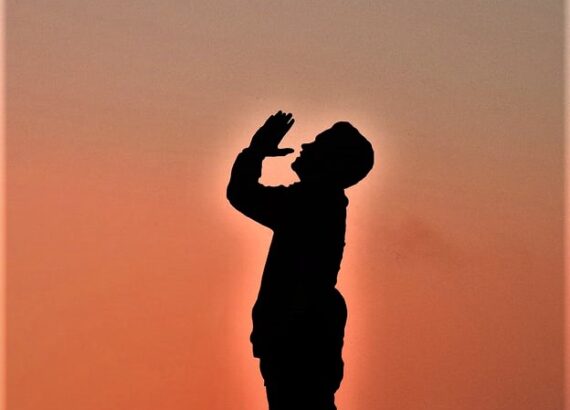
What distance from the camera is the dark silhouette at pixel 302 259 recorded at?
77.7 inches

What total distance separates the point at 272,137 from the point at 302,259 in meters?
0.34

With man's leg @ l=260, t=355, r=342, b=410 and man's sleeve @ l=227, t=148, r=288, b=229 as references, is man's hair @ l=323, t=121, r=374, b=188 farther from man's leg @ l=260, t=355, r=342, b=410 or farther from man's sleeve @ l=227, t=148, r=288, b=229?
man's leg @ l=260, t=355, r=342, b=410

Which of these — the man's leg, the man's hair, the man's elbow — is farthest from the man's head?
the man's leg

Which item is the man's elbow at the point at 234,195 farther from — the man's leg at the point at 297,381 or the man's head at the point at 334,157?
the man's leg at the point at 297,381

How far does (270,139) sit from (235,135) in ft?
0.89

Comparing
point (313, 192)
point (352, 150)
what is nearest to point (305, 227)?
point (313, 192)

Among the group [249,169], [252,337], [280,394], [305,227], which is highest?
[249,169]

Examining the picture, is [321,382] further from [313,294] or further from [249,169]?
[249,169]

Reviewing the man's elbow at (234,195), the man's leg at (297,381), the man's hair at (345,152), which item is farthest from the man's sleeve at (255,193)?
the man's leg at (297,381)

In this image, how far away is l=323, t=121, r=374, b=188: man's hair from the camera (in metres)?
2.03

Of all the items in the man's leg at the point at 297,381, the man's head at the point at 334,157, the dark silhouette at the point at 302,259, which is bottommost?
the man's leg at the point at 297,381

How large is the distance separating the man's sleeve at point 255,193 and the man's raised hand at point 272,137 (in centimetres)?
2

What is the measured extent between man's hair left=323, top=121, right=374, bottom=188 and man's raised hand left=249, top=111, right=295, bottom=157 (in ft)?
0.38

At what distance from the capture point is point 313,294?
1996 mm
